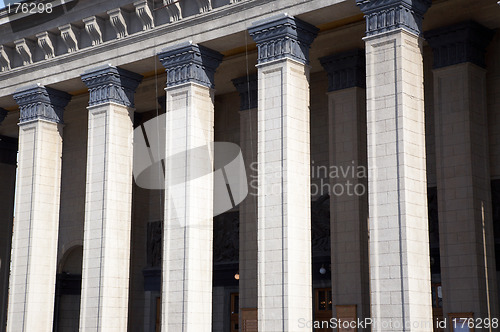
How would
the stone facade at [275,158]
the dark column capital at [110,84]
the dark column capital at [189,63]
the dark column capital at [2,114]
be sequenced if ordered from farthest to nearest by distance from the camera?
the dark column capital at [2,114], the dark column capital at [110,84], the dark column capital at [189,63], the stone facade at [275,158]

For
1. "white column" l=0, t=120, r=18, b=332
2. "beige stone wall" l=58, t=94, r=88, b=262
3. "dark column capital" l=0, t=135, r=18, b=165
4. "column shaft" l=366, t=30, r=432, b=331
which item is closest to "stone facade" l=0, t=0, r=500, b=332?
"column shaft" l=366, t=30, r=432, b=331

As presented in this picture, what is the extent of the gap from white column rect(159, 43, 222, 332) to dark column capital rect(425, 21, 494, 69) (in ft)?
24.8

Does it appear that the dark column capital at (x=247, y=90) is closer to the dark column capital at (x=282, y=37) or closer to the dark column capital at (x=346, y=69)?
the dark column capital at (x=346, y=69)

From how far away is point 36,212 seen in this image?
30859 millimetres

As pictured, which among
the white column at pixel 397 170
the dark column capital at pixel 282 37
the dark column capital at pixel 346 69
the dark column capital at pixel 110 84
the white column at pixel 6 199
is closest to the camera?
the white column at pixel 397 170

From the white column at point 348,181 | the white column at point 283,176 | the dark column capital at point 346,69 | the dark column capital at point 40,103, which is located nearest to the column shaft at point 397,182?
the white column at point 283,176

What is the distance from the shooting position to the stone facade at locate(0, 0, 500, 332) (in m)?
22.2

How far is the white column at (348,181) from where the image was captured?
26.9 meters

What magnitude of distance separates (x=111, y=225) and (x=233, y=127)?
25.6ft

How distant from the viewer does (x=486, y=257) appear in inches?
979

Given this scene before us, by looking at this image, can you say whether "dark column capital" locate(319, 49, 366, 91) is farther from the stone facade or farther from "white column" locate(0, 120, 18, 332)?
"white column" locate(0, 120, 18, 332)

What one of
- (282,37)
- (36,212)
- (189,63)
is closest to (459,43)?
(282,37)

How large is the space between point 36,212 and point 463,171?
16358 mm

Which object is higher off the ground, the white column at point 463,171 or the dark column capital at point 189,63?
the dark column capital at point 189,63
